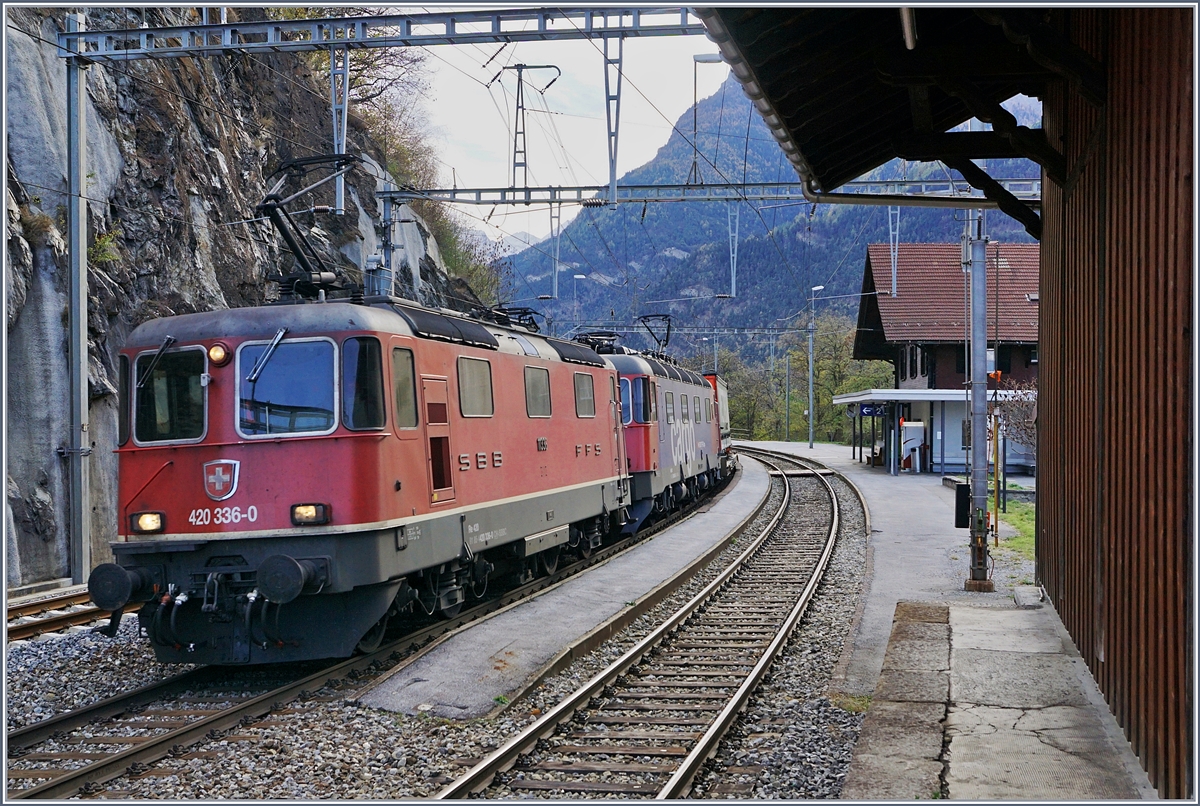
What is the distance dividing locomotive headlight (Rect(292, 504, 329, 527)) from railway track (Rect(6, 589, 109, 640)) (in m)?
3.84

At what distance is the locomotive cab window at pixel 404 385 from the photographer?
360 inches

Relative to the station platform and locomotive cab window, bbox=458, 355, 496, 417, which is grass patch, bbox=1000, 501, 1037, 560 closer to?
the station platform

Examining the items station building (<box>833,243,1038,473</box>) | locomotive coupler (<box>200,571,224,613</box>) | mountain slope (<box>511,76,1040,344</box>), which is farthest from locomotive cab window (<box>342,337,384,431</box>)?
mountain slope (<box>511,76,1040,344</box>)

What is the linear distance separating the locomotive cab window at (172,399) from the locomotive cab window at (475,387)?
256 cm

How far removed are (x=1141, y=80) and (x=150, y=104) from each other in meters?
18.8

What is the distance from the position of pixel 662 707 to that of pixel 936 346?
32089mm

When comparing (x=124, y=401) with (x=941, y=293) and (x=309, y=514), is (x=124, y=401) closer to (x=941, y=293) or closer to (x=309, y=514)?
(x=309, y=514)

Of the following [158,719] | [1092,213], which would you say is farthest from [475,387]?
[1092,213]

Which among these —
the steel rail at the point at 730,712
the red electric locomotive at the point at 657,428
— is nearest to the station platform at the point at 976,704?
the steel rail at the point at 730,712

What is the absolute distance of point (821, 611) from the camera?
12.9 m

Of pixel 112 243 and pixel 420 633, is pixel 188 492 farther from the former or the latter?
pixel 112 243

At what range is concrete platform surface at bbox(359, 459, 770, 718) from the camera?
830 cm

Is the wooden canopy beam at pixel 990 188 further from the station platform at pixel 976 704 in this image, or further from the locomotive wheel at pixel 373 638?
the locomotive wheel at pixel 373 638

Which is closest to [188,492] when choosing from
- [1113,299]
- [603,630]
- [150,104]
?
[603,630]
